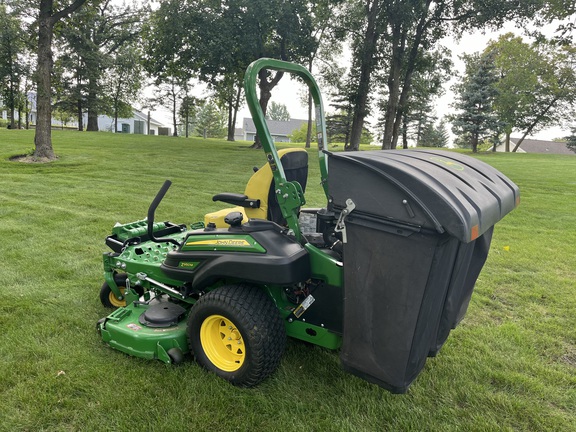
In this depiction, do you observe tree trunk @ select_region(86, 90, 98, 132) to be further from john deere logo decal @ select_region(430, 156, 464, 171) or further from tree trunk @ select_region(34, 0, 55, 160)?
john deere logo decal @ select_region(430, 156, 464, 171)

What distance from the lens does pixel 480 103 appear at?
30703 millimetres

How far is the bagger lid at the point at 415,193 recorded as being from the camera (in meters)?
1.75

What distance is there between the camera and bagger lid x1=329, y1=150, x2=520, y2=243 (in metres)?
1.75

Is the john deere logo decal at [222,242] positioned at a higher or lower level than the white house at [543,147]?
lower

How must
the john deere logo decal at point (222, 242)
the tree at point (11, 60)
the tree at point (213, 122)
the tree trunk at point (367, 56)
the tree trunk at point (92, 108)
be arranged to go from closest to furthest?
the john deere logo decal at point (222, 242), the tree trunk at point (367, 56), the tree at point (11, 60), the tree trunk at point (92, 108), the tree at point (213, 122)

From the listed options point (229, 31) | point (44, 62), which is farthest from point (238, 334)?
point (229, 31)

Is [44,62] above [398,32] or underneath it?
underneath

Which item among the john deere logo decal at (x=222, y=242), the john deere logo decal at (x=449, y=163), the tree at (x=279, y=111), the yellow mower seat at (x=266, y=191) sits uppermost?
the tree at (x=279, y=111)

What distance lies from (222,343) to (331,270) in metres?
0.89

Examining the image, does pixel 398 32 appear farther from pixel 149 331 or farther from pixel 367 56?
pixel 149 331

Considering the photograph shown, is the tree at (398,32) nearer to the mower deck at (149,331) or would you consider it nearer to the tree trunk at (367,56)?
the tree trunk at (367,56)

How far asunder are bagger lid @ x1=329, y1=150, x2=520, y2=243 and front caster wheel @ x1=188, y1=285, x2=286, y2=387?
→ 811mm

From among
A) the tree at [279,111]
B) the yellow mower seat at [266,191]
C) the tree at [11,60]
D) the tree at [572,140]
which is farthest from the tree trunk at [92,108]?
the tree at [279,111]

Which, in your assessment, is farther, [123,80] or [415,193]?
[123,80]
